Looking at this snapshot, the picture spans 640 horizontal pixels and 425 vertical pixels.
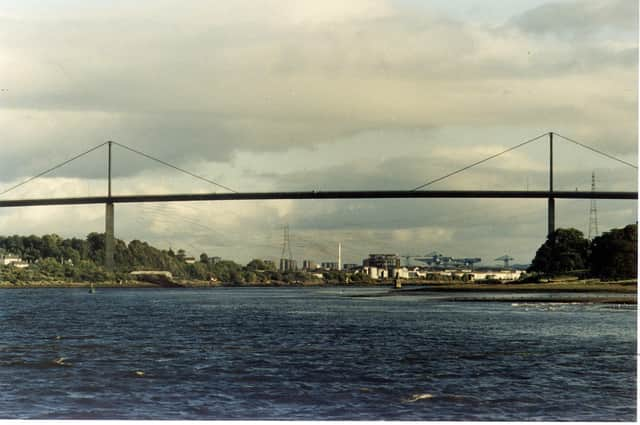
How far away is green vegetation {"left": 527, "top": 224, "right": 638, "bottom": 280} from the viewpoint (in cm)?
8212

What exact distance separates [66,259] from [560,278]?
7794 cm

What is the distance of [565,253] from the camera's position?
307 ft

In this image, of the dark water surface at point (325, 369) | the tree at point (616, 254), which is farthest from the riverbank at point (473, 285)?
the dark water surface at point (325, 369)

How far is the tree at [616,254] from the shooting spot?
268ft

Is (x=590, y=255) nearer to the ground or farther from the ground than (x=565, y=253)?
nearer to the ground

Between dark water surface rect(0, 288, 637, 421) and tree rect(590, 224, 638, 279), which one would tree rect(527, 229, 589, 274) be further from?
dark water surface rect(0, 288, 637, 421)

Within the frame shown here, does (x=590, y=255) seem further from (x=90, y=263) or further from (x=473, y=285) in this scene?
(x=90, y=263)

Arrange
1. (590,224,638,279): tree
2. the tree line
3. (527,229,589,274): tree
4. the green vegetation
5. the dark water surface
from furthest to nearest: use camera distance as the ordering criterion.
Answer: the tree line → (527,229,589,274): tree → the green vegetation → (590,224,638,279): tree → the dark water surface

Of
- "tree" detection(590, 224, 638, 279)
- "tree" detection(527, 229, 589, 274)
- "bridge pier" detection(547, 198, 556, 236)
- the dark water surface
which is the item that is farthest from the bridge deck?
the dark water surface

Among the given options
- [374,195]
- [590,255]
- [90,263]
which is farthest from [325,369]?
[90,263]

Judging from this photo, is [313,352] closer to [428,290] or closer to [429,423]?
[429,423]

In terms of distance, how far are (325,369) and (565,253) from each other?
228 feet

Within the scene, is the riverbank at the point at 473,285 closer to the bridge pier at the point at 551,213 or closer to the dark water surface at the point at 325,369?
the bridge pier at the point at 551,213

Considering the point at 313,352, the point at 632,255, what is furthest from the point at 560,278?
the point at 313,352
